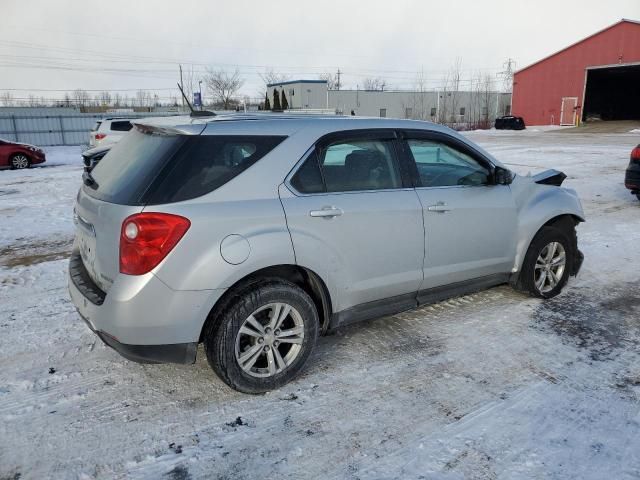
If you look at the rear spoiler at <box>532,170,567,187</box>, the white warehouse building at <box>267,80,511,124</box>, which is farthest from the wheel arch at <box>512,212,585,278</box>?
the white warehouse building at <box>267,80,511,124</box>

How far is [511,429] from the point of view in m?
2.88

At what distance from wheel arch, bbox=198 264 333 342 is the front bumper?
79 mm

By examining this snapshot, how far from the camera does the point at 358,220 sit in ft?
11.3

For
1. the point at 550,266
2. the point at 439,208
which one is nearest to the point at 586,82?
the point at 550,266

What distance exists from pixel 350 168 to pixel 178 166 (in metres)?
1.26

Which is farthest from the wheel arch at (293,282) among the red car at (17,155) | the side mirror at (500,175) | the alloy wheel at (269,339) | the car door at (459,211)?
the red car at (17,155)

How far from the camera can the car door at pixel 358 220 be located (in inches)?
128

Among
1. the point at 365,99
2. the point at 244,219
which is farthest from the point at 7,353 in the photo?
the point at 365,99

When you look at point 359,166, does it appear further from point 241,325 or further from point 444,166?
point 241,325

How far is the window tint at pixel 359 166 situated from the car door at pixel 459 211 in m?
0.21

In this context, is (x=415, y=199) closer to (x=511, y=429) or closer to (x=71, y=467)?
(x=511, y=429)

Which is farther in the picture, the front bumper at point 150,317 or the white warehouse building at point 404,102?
the white warehouse building at point 404,102

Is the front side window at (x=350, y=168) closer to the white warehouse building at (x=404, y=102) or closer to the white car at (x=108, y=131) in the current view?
the white car at (x=108, y=131)

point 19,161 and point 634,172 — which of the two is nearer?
point 634,172
